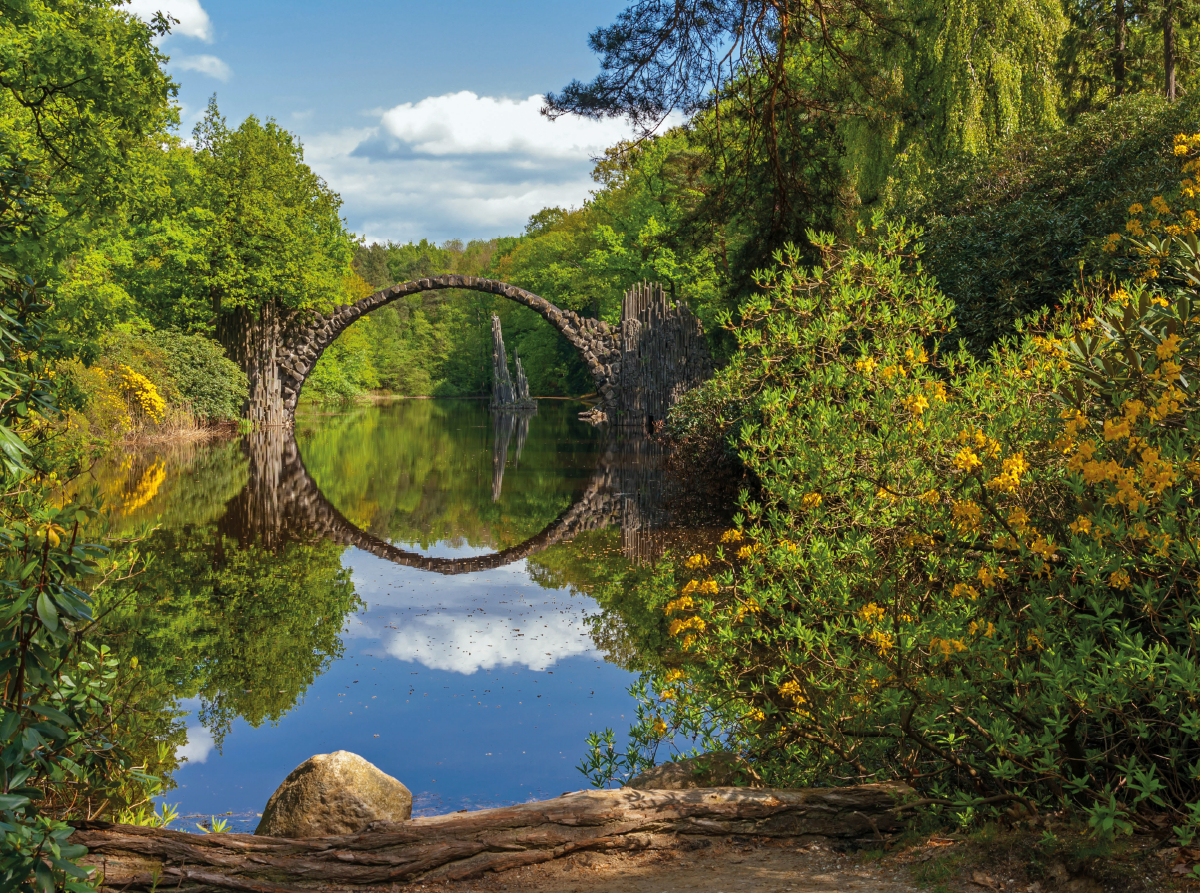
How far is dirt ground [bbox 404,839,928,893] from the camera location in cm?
302

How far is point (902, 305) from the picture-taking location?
19.6 ft

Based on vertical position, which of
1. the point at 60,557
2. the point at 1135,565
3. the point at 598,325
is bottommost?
the point at 1135,565

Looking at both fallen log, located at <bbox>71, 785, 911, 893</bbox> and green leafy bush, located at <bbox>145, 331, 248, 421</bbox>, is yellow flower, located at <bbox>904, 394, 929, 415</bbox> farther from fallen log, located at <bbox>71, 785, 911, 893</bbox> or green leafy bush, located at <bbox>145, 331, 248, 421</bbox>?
green leafy bush, located at <bbox>145, 331, 248, 421</bbox>

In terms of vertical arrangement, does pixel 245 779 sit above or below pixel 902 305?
below

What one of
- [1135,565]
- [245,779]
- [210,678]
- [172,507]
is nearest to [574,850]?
[1135,565]

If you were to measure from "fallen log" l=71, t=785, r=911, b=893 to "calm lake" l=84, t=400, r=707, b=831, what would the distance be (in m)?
1.21

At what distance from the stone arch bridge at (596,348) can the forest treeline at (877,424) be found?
1075 cm

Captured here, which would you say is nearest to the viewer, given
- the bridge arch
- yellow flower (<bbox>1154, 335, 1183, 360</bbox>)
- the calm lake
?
yellow flower (<bbox>1154, 335, 1183, 360</bbox>)

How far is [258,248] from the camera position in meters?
28.9

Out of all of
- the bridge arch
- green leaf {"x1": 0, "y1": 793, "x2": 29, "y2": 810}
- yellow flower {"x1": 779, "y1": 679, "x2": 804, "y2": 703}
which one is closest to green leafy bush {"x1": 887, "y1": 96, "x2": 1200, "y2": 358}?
yellow flower {"x1": 779, "y1": 679, "x2": 804, "y2": 703}

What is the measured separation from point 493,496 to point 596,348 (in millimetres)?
18559

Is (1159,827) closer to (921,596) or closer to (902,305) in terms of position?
(921,596)

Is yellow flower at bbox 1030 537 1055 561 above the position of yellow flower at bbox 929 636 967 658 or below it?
above

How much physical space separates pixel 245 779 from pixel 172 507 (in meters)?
8.97
